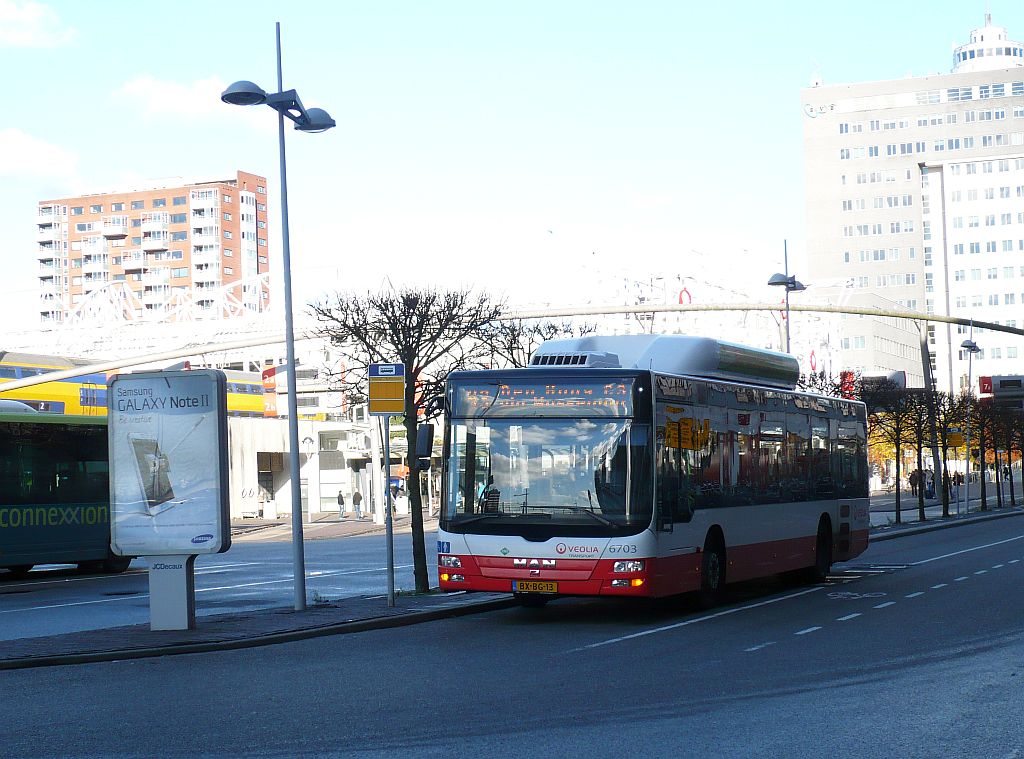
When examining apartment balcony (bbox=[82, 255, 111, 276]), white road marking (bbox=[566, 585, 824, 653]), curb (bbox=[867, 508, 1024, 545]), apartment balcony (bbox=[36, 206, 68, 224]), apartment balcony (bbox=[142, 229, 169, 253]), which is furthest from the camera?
apartment balcony (bbox=[36, 206, 68, 224])

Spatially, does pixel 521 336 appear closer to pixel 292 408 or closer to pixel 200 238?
pixel 292 408

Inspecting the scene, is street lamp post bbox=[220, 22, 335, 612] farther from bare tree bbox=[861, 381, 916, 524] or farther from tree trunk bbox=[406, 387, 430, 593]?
bare tree bbox=[861, 381, 916, 524]

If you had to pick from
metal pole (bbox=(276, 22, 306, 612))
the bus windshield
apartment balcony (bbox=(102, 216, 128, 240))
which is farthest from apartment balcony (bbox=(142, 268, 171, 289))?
the bus windshield

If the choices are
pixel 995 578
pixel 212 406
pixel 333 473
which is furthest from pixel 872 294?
pixel 212 406

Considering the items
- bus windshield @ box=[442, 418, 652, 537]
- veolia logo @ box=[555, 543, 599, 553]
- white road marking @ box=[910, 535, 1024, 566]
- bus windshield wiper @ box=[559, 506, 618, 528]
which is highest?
bus windshield @ box=[442, 418, 652, 537]

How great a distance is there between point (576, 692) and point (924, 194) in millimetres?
164356

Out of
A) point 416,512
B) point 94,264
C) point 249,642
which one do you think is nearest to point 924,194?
point 94,264

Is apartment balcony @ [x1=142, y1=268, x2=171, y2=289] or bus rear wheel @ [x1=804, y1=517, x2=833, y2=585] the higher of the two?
apartment balcony @ [x1=142, y1=268, x2=171, y2=289]

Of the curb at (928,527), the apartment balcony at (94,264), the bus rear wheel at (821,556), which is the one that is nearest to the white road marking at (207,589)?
the bus rear wheel at (821,556)

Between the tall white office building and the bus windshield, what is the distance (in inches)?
5743

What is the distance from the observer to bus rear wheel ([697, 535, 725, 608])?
17891 mm

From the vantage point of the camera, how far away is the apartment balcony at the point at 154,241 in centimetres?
17725

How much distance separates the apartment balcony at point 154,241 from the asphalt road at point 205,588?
146670mm

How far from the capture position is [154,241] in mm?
177250
